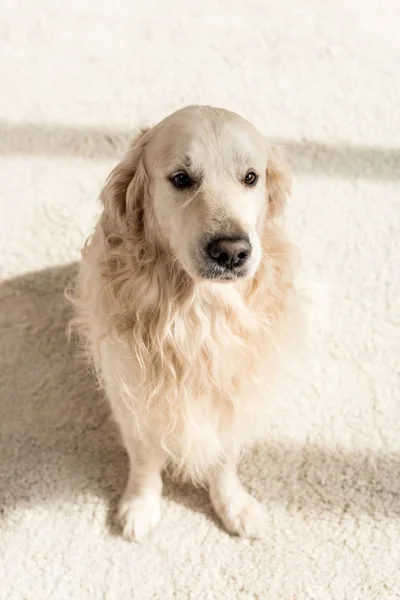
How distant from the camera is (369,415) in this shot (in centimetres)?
170

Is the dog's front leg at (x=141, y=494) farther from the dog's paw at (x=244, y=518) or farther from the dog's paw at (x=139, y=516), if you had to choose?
the dog's paw at (x=244, y=518)

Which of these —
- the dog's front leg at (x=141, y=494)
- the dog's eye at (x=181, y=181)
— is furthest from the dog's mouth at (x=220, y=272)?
the dog's front leg at (x=141, y=494)

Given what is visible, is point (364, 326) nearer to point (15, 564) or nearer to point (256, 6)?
point (15, 564)

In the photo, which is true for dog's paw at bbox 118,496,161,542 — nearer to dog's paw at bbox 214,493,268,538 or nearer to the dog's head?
dog's paw at bbox 214,493,268,538

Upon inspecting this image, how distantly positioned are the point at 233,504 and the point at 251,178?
74cm

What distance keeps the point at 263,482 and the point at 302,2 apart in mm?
1818

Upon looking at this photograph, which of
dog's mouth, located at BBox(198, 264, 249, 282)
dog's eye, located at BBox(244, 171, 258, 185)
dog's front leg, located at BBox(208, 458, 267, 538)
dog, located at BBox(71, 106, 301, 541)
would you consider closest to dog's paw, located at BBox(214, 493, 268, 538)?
dog's front leg, located at BBox(208, 458, 267, 538)

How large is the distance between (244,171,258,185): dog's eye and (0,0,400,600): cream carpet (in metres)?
0.64

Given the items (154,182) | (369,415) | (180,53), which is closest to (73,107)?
(180,53)

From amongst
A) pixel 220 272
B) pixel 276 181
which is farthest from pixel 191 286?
pixel 276 181

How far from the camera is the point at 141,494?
1.55 m

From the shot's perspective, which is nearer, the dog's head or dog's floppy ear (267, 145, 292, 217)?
the dog's head

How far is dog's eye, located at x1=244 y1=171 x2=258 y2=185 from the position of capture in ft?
3.96

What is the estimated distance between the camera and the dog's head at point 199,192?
44.3 inches
